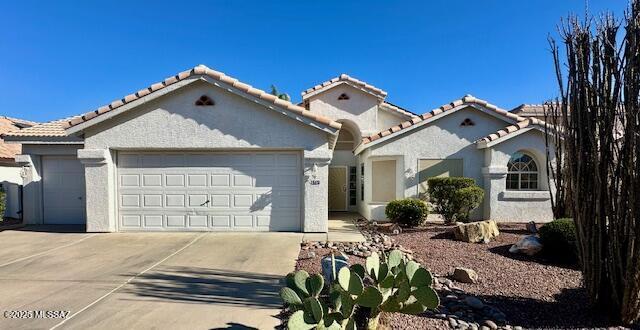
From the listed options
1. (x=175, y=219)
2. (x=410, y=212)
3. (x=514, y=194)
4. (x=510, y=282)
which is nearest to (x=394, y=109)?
(x=514, y=194)

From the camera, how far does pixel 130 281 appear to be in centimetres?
536

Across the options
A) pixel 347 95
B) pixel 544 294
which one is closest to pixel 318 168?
pixel 544 294

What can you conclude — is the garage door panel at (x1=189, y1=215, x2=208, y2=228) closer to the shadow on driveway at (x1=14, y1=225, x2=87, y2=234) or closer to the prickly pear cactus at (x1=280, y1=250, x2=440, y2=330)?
the shadow on driveway at (x1=14, y1=225, x2=87, y2=234)

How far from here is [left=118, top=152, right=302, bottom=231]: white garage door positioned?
962 cm

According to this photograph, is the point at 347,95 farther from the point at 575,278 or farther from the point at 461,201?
the point at 575,278

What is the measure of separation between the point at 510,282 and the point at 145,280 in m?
6.39

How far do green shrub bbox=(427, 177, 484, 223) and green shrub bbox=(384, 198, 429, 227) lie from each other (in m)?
0.90

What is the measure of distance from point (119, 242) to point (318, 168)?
5815 millimetres

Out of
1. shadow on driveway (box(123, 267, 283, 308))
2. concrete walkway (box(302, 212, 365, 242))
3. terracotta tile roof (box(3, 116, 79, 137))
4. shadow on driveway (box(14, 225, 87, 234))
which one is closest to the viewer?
shadow on driveway (box(123, 267, 283, 308))

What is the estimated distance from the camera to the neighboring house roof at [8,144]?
14.5 metres

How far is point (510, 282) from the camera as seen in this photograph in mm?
5301

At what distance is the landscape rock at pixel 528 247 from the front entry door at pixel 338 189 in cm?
923

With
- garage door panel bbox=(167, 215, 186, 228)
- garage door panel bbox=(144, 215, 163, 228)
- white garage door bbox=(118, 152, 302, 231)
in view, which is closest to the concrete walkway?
white garage door bbox=(118, 152, 302, 231)

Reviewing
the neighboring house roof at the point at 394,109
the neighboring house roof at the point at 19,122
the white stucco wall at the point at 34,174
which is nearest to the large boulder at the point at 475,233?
the neighboring house roof at the point at 394,109
